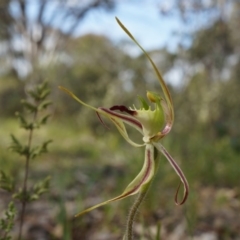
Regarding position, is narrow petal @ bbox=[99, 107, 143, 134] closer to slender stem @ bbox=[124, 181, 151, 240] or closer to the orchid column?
the orchid column

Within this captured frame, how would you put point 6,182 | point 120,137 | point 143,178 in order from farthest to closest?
1. point 120,137
2. point 6,182
3. point 143,178

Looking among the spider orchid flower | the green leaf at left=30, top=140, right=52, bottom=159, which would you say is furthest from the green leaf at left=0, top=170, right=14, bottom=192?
the spider orchid flower

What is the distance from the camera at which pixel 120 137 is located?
8.47m

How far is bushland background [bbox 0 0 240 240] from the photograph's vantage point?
2.48m

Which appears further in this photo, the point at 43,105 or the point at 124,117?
the point at 43,105

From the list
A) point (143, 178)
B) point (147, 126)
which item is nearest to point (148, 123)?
point (147, 126)

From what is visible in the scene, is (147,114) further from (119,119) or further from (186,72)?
(186,72)

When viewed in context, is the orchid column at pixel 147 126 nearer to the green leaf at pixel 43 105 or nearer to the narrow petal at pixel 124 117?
the narrow petal at pixel 124 117

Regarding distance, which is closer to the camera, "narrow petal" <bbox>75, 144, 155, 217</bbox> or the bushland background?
"narrow petal" <bbox>75, 144, 155, 217</bbox>

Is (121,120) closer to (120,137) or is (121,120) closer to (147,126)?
(147,126)

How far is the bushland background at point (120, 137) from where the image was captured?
8.13 feet

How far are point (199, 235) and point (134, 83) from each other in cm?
622

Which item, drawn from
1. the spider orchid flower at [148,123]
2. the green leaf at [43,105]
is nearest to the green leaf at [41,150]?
the green leaf at [43,105]

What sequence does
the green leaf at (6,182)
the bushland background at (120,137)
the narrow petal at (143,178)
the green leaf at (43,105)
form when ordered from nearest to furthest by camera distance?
the narrow petal at (143,178) < the green leaf at (6,182) < the green leaf at (43,105) < the bushland background at (120,137)
